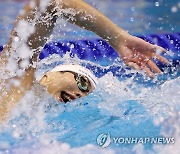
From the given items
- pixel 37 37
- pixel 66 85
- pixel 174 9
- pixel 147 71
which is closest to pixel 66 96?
pixel 66 85

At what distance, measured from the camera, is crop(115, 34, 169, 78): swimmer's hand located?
1.29m

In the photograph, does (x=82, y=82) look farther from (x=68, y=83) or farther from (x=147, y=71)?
(x=147, y=71)

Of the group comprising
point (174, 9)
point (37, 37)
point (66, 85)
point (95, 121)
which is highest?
point (174, 9)

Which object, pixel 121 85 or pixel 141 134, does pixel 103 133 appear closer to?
pixel 141 134

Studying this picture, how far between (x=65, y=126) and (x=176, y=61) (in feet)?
3.71

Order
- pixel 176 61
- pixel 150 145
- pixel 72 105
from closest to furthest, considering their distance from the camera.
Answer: pixel 150 145
pixel 72 105
pixel 176 61

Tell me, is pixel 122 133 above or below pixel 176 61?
below

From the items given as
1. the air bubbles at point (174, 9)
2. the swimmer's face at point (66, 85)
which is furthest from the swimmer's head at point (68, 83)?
the air bubbles at point (174, 9)

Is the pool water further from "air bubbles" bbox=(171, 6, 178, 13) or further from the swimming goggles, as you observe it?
"air bubbles" bbox=(171, 6, 178, 13)

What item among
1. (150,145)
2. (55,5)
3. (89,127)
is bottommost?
(150,145)

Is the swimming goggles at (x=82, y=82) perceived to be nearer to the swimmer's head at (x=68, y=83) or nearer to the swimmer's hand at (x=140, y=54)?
the swimmer's head at (x=68, y=83)

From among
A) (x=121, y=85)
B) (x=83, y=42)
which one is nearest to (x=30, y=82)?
(x=121, y=85)

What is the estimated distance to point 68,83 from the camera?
1.44 metres

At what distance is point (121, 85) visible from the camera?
5.93ft
